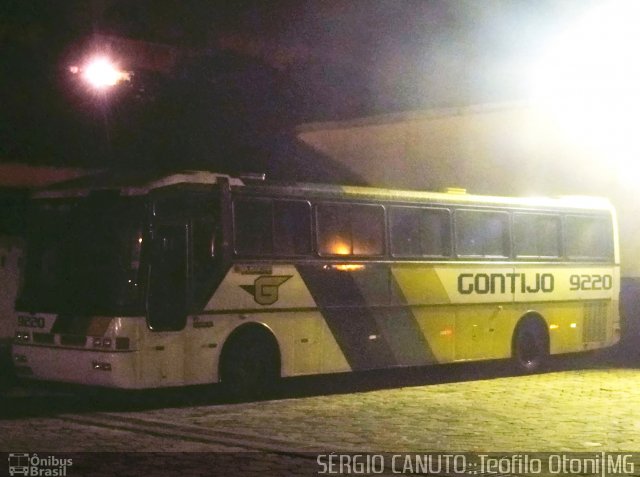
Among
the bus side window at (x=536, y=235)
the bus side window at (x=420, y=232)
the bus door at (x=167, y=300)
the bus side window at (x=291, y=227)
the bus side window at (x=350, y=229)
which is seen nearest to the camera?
the bus door at (x=167, y=300)

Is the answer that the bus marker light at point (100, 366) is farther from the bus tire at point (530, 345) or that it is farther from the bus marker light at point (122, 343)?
the bus tire at point (530, 345)

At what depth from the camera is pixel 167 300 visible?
1523cm

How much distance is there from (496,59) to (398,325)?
1433 centimetres

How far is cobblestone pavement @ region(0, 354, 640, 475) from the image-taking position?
1200 centimetres

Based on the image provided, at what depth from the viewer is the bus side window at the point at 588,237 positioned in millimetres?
22156

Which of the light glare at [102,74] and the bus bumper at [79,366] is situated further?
the light glare at [102,74]

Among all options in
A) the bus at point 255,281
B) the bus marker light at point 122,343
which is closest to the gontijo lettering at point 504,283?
the bus at point 255,281

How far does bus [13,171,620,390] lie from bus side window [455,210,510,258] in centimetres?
3

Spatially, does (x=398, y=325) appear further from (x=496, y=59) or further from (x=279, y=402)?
(x=496, y=59)

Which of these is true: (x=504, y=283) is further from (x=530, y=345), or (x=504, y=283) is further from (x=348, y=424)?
(x=348, y=424)

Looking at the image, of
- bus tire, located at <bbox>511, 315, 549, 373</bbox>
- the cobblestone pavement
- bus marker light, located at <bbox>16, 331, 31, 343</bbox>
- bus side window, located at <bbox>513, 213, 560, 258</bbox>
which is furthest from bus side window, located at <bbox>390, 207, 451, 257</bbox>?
bus marker light, located at <bbox>16, 331, 31, 343</bbox>

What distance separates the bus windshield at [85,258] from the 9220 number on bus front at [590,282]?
1003 cm

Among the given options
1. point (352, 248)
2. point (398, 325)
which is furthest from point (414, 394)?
point (352, 248)

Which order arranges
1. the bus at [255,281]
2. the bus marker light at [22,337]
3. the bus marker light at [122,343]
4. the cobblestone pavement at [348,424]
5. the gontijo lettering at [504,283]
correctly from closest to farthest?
the cobblestone pavement at [348,424]
the bus marker light at [122,343]
the bus at [255,281]
the bus marker light at [22,337]
the gontijo lettering at [504,283]
